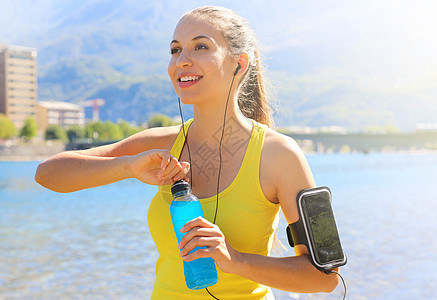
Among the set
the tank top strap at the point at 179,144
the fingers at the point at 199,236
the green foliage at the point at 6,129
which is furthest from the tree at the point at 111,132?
the fingers at the point at 199,236

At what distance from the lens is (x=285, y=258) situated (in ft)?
5.57

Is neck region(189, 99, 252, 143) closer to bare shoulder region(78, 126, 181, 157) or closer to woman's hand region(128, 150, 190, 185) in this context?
bare shoulder region(78, 126, 181, 157)

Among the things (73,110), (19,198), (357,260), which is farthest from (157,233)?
(73,110)

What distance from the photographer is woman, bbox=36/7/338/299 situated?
171cm

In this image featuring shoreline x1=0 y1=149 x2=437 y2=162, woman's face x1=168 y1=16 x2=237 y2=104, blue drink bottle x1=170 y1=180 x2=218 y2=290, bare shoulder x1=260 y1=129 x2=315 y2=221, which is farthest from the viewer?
shoreline x1=0 y1=149 x2=437 y2=162

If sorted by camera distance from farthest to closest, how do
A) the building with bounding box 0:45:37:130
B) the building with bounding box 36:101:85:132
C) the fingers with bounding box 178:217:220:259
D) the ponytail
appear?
the building with bounding box 36:101:85:132, the building with bounding box 0:45:37:130, the ponytail, the fingers with bounding box 178:217:220:259

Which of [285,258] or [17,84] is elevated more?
[17,84]

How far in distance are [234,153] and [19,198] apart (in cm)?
2938

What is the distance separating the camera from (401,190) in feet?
99.9

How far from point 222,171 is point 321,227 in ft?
1.30

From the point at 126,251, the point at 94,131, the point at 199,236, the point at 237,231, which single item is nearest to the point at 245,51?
the point at 237,231

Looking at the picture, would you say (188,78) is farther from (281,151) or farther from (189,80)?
(281,151)

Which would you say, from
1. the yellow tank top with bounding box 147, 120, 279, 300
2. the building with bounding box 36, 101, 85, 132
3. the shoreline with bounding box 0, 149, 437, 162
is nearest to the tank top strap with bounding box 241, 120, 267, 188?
the yellow tank top with bounding box 147, 120, 279, 300

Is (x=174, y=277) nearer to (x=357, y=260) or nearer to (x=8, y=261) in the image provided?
(x=357, y=260)
